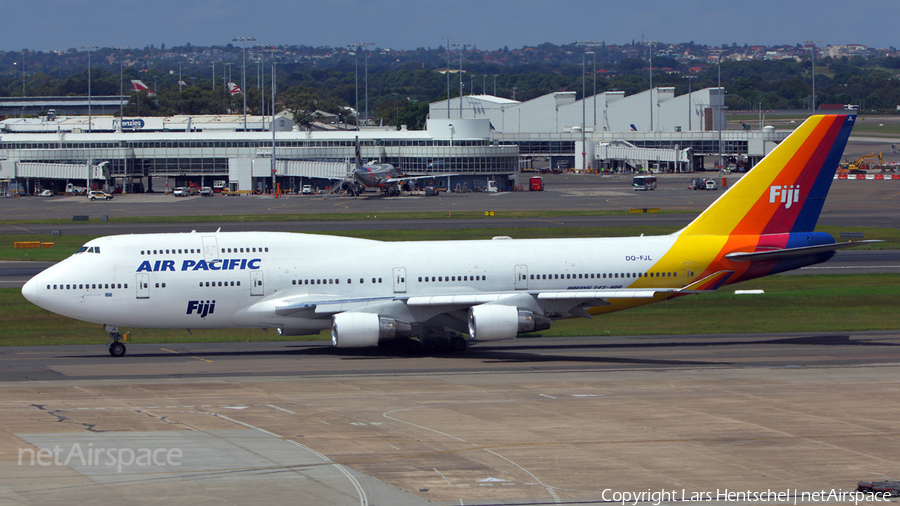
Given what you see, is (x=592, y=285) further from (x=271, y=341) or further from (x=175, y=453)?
(x=175, y=453)

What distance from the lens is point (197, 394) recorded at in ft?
103

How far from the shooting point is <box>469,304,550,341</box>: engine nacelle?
36.9m

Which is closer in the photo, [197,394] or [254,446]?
[254,446]

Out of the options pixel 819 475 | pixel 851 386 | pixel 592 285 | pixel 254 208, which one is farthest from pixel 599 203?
pixel 819 475

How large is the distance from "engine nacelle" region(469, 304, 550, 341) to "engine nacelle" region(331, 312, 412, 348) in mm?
3394

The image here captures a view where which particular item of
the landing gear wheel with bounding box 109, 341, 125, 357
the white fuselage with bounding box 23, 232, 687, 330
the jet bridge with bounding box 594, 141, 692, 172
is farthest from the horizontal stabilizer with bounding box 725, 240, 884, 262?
the jet bridge with bounding box 594, 141, 692, 172

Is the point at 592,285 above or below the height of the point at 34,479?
above

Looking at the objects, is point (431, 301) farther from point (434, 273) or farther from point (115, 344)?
point (115, 344)

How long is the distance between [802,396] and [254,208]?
9106 centimetres

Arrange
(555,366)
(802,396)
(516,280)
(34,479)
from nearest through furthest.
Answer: (34,479) < (802,396) < (555,366) < (516,280)

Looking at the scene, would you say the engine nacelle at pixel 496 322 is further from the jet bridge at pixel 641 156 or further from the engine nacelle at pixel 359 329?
the jet bridge at pixel 641 156

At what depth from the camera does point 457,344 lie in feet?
132

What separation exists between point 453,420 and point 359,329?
32.8 ft

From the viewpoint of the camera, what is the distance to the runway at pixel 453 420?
846 inches
